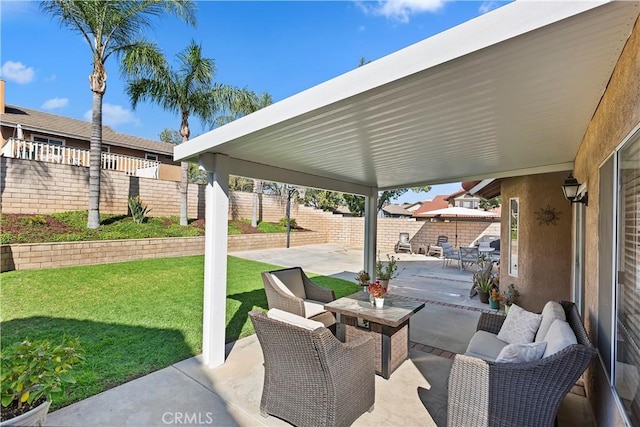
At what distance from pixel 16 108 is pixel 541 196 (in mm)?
24103

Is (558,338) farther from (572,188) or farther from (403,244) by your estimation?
(403,244)

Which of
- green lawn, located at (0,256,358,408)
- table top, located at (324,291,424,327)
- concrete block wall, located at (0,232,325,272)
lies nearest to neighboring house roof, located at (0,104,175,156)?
concrete block wall, located at (0,232,325,272)

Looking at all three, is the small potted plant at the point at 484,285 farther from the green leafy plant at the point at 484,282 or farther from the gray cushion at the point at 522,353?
the gray cushion at the point at 522,353

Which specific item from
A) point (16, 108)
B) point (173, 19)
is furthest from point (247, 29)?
point (16, 108)

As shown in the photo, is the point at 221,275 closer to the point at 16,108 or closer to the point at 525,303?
the point at 525,303

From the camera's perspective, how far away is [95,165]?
35.7ft

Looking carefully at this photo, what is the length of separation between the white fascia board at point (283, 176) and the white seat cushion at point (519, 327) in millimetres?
3614

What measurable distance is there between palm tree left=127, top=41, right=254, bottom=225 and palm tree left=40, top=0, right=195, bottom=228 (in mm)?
1100

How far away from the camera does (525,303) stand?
6.17 meters

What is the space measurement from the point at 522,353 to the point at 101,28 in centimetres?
1401

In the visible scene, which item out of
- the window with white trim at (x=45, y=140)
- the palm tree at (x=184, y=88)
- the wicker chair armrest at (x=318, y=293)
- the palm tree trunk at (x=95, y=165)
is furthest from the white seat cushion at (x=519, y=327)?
the window with white trim at (x=45, y=140)

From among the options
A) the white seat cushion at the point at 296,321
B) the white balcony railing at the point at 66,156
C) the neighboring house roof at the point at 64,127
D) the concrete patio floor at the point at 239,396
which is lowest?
the concrete patio floor at the point at 239,396

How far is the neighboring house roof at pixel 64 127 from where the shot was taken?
14758 millimetres

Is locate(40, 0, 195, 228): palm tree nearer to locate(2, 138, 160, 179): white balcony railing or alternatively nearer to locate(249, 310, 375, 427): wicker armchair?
locate(2, 138, 160, 179): white balcony railing
